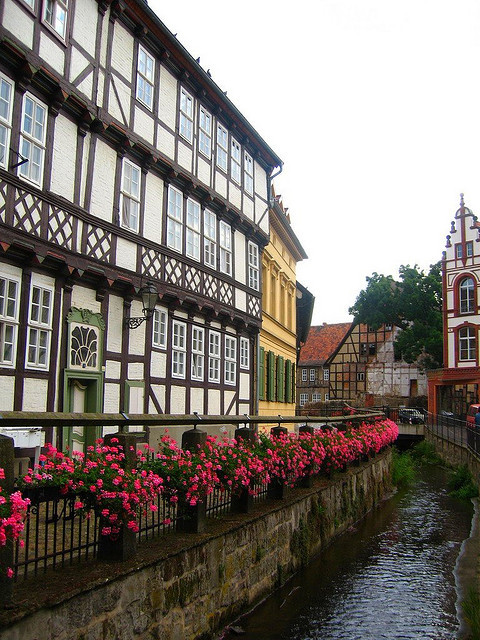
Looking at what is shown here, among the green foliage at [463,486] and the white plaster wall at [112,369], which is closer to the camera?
the white plaster wall at [112,369]

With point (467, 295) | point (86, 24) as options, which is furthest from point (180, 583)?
point (467, 295)

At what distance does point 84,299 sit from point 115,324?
112 cm

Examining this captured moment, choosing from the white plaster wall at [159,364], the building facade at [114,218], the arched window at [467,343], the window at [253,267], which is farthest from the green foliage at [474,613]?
the arched window at [467,343]

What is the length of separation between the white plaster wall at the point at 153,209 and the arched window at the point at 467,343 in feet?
111

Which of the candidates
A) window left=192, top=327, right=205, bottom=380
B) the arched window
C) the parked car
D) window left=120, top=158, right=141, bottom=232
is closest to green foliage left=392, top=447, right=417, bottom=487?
window left=192, top=327, right=205, bottom=380

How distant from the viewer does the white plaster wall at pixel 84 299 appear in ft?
40.0

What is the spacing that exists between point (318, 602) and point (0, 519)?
18.2 ft

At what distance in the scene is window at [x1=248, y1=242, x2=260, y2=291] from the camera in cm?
2052

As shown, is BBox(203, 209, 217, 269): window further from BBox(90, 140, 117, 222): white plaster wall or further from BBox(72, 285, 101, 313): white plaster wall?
BBox(72, 285, 101, 313): white plaster wall

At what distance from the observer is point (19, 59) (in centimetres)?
1061

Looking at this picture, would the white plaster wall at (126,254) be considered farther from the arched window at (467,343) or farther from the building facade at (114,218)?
the arched window at (467,343)

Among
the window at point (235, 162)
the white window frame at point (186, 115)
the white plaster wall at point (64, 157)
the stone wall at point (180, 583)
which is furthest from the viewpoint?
the window at point (235, 162)

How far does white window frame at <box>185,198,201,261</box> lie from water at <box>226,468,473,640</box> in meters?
7.69

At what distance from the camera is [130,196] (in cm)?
1401
